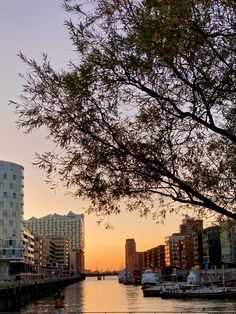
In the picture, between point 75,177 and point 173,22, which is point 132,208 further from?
point 173,22

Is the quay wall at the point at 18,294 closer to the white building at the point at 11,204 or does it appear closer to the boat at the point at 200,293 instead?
the white building at the point at 11,204

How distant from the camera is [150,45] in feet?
31.8

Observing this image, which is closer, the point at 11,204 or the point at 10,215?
the point at 10,215

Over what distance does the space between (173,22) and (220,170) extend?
5.20m

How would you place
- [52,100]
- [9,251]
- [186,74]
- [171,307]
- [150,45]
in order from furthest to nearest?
[9,251], [171,307], [52,100], [186,74], [150,45]

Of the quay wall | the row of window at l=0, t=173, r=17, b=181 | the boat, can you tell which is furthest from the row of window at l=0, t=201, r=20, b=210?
the boat

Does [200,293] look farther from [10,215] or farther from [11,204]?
[11,204]

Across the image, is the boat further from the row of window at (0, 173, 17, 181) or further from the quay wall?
the row of window at (0, 173, 17, 181)

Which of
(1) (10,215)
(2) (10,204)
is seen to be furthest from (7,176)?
(1) (10,215)

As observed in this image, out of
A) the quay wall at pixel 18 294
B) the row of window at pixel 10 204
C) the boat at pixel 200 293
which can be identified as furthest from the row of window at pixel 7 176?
the boat at pixel 200 293

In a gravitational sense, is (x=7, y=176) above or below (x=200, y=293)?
above

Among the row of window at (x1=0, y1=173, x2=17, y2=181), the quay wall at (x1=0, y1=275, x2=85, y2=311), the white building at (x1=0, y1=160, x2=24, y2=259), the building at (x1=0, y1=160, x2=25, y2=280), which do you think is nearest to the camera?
the quay wall at (x1=0, y1=275, x2=85, y2=311)

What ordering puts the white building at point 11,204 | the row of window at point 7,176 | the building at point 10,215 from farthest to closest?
the row of window at point 7,176
the white building at point 11,204
the building at point 10,215

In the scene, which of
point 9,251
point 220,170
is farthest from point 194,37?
point 9,251
